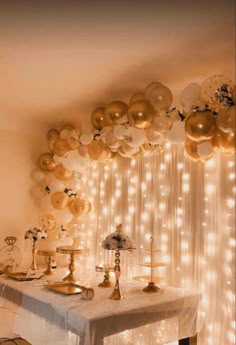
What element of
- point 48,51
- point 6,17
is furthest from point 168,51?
point 6,17

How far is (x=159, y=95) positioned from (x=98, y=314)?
1.66 meters

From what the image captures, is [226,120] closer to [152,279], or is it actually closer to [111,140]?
[111,140]

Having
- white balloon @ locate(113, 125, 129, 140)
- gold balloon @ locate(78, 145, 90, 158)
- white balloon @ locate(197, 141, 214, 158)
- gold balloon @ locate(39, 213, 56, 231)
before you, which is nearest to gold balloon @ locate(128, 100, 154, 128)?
white balloon @ locate(113, 125, 129, 140)

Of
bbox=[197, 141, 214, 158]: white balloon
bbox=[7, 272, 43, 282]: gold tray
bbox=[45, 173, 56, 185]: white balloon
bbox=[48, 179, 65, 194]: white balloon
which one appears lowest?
bbox=[7, 272, 43, 282]: gold tray

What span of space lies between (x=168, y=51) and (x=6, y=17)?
108 cm

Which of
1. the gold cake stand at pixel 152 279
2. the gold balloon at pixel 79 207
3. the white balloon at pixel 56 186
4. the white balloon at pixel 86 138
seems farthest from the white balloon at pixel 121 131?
the white balloon at pixel 56 186

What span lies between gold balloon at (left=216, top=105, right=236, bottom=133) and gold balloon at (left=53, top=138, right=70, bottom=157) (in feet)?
6.57

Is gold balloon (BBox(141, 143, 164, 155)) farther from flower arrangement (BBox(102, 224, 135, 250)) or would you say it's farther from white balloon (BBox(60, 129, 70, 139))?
white balloon (BBox(60, 129, 70, 139))

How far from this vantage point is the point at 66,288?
279 cm

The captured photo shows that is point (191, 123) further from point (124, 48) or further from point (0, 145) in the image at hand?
point (0, 145)

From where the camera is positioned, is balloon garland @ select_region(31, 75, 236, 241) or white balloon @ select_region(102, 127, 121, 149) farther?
white balloon @ select_region(102, 127, 121, 149)

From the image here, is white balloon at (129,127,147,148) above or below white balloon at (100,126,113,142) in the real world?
below

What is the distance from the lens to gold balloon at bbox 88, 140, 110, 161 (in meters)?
3.46

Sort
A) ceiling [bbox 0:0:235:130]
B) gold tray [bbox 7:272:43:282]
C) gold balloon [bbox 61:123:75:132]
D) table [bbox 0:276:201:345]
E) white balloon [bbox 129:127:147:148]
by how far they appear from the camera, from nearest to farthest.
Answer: ceiling [bbox 0:0:235:130] → table [bbox 0:276:201:345] → white balloon [bbox 129:127:147:148] → gold tray [bbox 7:272:43:282] → gold balloon [bbox 61:123:75:132]
